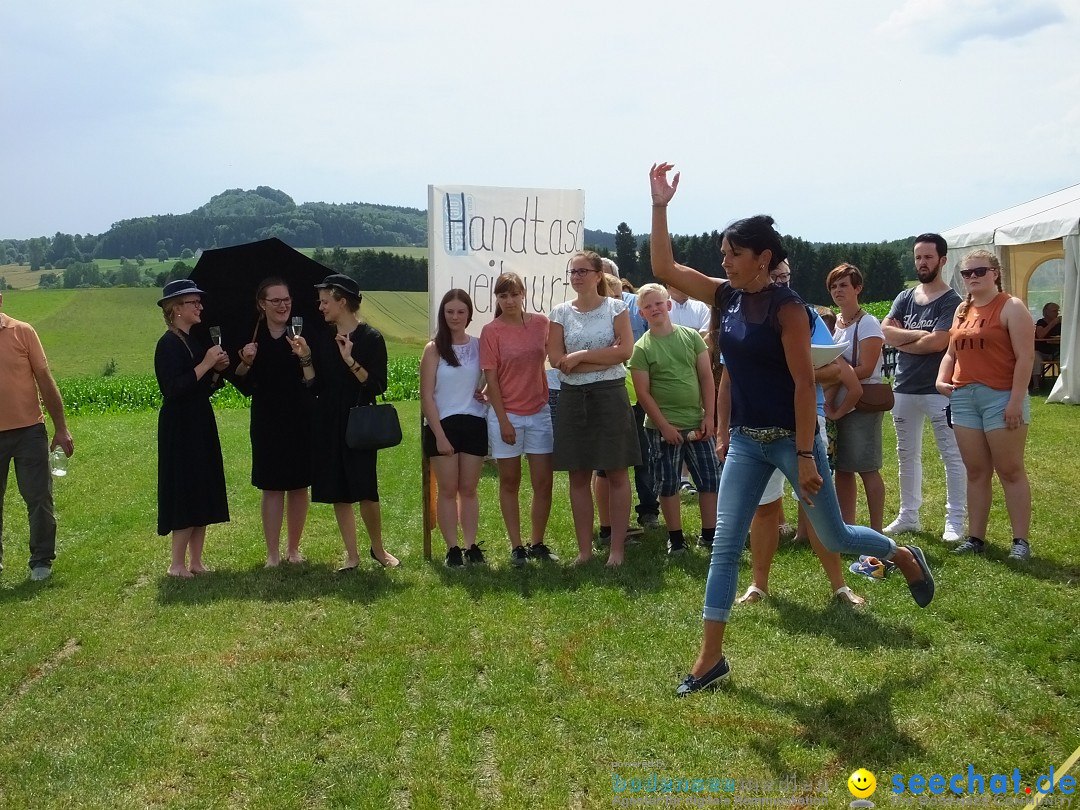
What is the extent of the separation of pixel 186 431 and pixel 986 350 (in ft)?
17.8

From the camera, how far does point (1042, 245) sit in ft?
60.5

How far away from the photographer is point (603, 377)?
7039mm

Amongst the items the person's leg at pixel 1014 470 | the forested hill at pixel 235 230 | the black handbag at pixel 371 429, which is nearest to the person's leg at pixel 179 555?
the black handbag at pixel 371 429

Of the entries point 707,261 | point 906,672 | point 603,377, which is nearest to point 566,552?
point 603,377

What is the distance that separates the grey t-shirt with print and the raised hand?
337 centimetres

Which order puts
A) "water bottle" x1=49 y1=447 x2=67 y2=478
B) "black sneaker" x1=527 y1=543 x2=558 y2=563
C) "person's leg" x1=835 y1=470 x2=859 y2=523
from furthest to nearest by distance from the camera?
1. "water bottle" x1=49 y1=447 x2=67 y2=478
2. "black sneaker" x1=527 y1=543 x2=558 y2=563
3. "person's leg" x1=835 y1=470 x2=859 y2=523

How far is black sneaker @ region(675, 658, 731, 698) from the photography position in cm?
454

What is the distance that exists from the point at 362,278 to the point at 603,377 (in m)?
38.6

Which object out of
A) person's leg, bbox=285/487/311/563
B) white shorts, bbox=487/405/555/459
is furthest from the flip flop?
person's leg, bbox=285/487/311/563

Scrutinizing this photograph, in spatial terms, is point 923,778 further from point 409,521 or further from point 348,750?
point 409,521

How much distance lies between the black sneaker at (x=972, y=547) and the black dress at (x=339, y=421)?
3.96m

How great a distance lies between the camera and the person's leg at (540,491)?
24.1 feet

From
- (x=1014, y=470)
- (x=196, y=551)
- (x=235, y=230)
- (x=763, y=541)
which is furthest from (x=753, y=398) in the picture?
(x=235, y=230)

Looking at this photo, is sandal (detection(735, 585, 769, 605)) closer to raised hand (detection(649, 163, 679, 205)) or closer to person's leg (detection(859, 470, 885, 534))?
person's leg (detection(859, 470, 885, 534))
